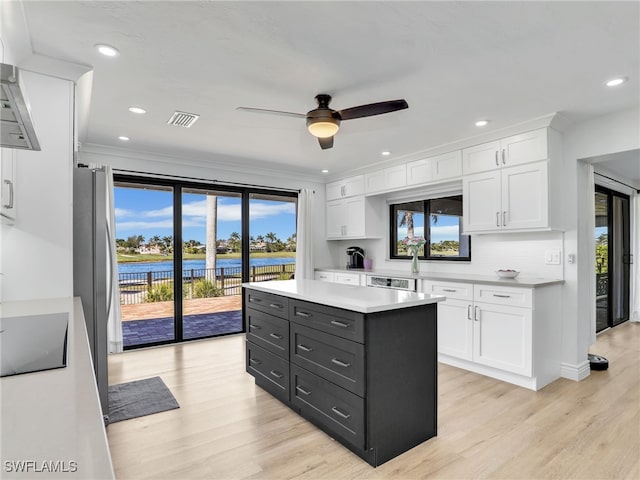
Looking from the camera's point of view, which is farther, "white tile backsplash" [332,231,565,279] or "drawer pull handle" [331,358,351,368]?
"white tile backsplash" [332,231,565,279]

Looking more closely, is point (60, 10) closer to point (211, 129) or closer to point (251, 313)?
point (211, 129)

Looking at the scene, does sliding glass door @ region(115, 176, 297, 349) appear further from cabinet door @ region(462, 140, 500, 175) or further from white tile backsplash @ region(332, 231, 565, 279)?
cabinet door @ region(462, 140, 500, 175)

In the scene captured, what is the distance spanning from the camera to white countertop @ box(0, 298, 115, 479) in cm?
48

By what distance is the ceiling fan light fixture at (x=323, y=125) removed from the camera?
8.56 ft

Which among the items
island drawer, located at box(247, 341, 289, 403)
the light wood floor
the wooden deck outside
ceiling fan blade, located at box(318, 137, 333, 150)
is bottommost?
the light wood floor

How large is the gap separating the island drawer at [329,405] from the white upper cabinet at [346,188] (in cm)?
337

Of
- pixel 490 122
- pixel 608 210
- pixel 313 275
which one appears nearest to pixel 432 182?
pixel 490 122

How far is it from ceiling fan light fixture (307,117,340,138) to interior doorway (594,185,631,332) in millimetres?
4364

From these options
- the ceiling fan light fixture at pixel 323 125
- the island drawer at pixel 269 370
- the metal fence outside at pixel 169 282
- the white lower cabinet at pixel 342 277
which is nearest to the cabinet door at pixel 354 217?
the white lower cabinet at pixel 342 277

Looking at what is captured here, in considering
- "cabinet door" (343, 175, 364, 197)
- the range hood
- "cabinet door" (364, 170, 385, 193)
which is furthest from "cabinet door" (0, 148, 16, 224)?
"cabinet door" (343, 175, 364, 197)

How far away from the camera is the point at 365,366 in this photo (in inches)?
81.6

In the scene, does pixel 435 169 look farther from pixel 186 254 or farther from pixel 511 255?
pixel 186 254

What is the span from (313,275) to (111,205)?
9.82ft

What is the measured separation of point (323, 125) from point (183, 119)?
1.47 meters
